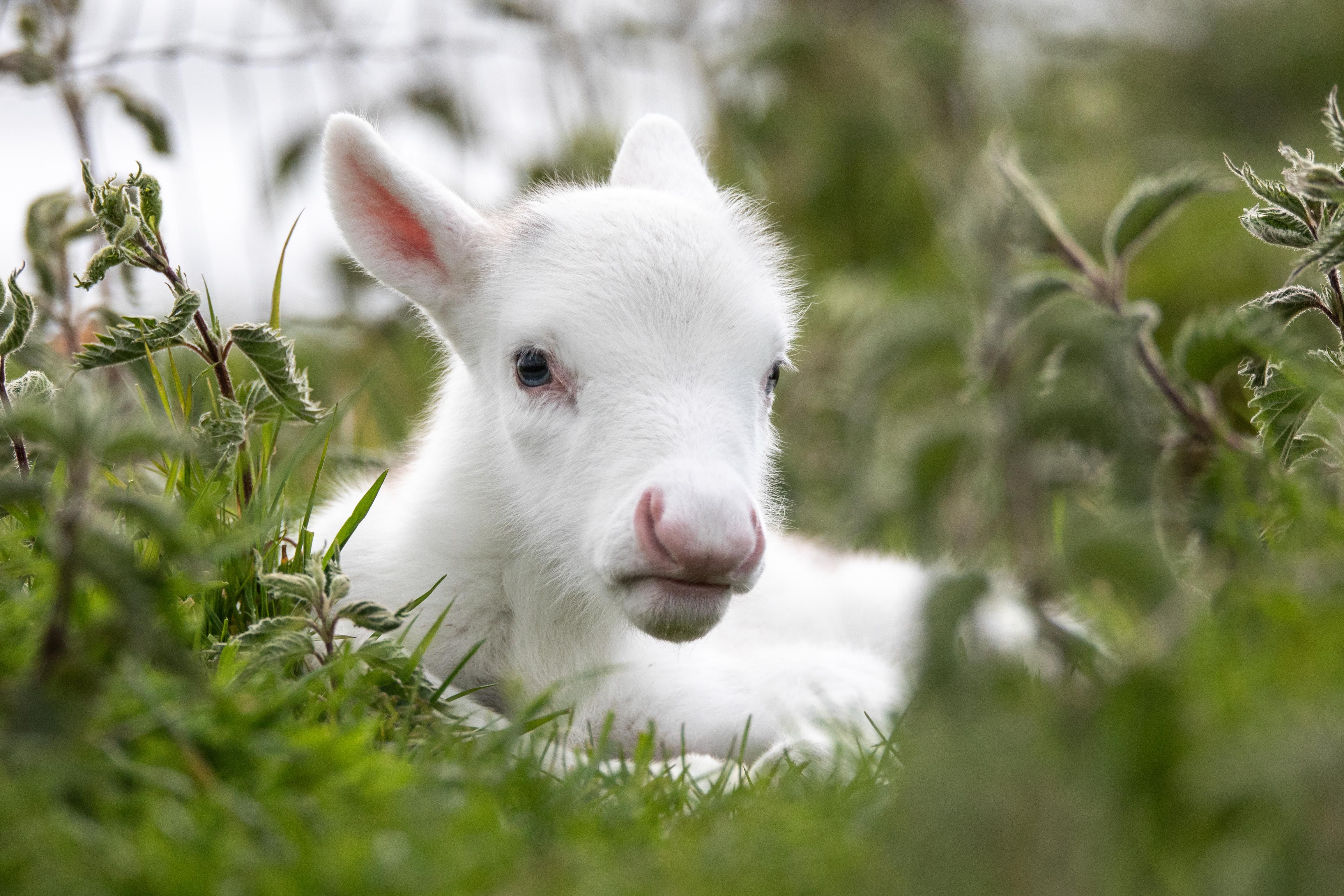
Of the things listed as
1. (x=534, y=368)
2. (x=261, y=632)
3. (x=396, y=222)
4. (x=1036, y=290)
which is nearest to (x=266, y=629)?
(x=261, y=632)

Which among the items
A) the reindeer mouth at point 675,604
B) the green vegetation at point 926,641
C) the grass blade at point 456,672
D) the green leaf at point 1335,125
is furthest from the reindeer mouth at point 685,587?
the green leaf at point 1335,125

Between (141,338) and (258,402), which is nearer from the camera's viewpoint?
(141,338)

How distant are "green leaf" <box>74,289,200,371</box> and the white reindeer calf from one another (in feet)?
2.24

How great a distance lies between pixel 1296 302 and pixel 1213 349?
265 millimetres

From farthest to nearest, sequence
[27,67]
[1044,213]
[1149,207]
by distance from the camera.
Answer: [27,67] < [1044,213] < [1149,207]

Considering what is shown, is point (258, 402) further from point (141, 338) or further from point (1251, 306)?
point (1251, 306)

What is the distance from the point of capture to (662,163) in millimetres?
4242

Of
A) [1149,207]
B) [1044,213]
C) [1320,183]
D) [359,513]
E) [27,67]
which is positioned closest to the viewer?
[1320,183]

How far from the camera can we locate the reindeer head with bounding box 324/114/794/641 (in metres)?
2.77

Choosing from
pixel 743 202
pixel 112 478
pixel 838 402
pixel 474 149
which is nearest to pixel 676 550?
pixel 112 478

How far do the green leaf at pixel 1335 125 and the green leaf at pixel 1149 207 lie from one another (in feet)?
1.68

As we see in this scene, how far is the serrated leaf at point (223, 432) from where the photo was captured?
2932 millimetres

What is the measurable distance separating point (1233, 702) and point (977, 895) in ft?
1.85

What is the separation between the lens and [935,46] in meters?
6.92
